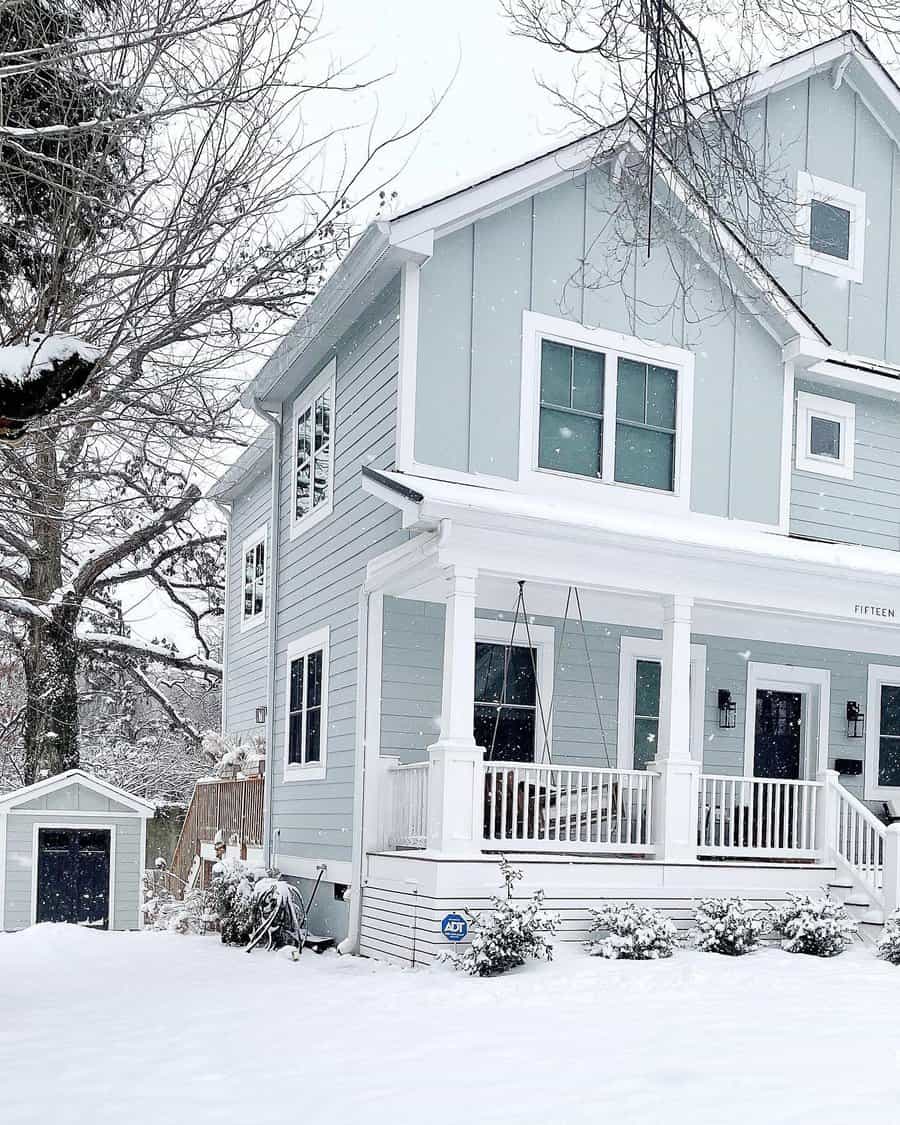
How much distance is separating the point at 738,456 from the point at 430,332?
3.51 meters

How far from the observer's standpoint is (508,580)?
33.7ft

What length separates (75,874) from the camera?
15578 millimetres

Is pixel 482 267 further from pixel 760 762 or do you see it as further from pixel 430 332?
pixel 760 762

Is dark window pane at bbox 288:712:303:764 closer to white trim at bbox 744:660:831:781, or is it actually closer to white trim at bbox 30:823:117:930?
white trim at bbox 30:823:117:930

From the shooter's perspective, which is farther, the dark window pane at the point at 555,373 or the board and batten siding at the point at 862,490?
the board and batten siding at the point at 862,490

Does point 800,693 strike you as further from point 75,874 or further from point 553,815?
point 75,874

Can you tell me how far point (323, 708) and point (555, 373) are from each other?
12.9 ft

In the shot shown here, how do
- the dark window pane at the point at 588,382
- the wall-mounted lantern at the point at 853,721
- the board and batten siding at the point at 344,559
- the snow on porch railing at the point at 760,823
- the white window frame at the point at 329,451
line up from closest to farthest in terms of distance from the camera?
the snow on porch railing at the point at 760,823
the board and batten siding at the point at 344,559
the dark window pane at the point at 588,382
the white window frame at the point at 329,451
the wall-mounted lantern at the point at 853,721

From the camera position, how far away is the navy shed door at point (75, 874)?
15328 mm

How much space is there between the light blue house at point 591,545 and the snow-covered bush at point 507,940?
0.50m

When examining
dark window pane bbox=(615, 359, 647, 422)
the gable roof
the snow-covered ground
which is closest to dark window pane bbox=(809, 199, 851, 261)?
dark window pane bbox=(615, 359, 647, 422)

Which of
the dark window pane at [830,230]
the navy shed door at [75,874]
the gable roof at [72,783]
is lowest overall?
the navy shed door at [75,874]

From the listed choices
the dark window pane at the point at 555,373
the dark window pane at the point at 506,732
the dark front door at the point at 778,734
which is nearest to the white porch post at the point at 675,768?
the dark window pane at the point at 506,732

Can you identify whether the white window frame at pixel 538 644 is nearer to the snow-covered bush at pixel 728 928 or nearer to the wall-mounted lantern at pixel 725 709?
the wall-mounted lantern at pixel 725 709
